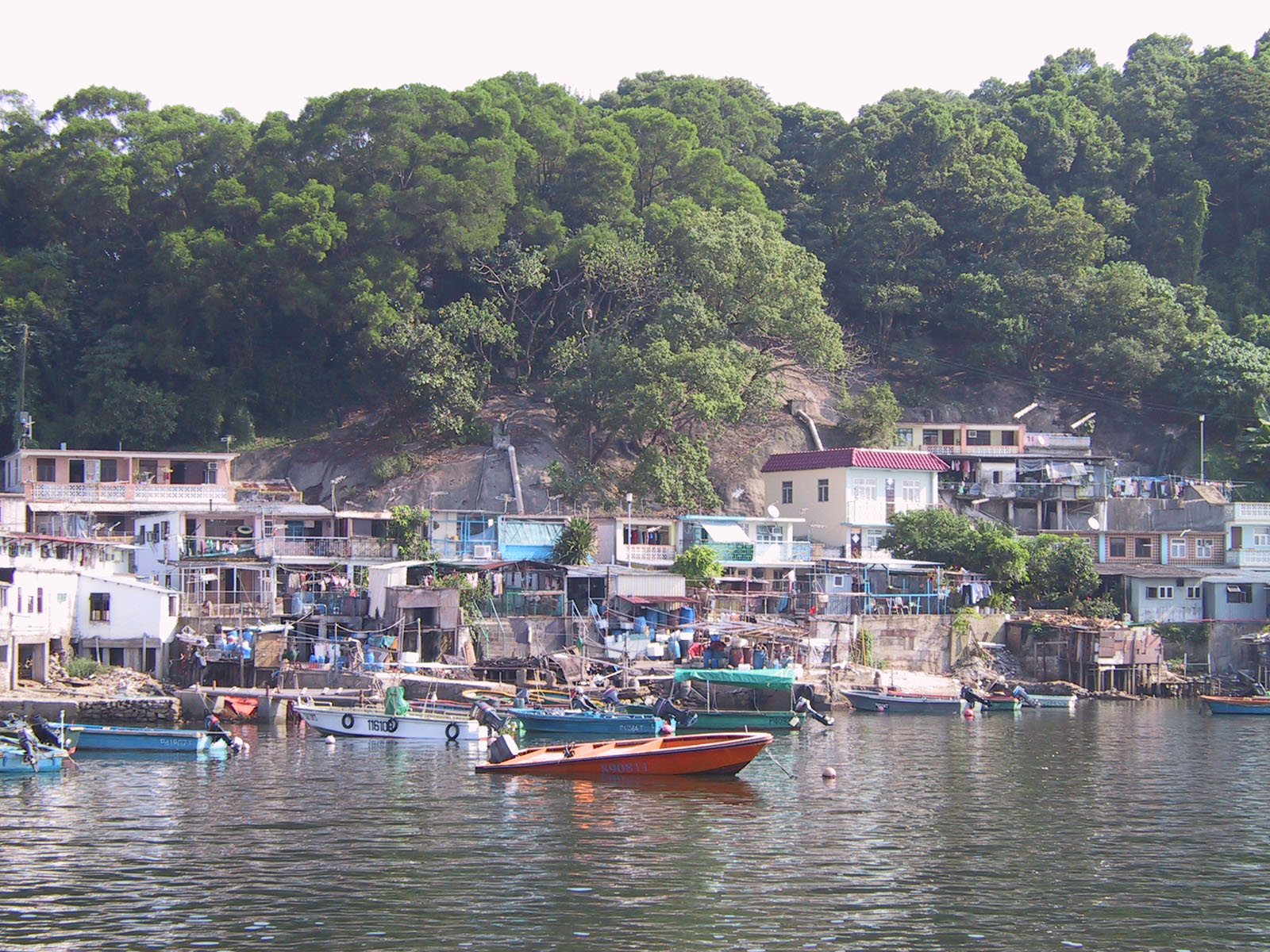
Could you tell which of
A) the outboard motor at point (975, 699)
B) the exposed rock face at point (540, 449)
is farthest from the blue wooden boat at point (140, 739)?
the outboard motor at point (975, 699)

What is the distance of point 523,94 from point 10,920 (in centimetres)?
6510

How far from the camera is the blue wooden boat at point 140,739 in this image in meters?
40.9

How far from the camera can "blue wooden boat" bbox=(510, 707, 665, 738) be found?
44.2 m

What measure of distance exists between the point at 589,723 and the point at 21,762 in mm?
15795

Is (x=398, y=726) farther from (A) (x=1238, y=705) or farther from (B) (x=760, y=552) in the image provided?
(A) (x=1238, y=705)

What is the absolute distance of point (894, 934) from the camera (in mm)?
23016

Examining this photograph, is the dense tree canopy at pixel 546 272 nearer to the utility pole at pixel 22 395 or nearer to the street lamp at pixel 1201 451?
the utility pole at pixel 22 395

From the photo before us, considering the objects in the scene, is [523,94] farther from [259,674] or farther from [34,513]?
[259,674]

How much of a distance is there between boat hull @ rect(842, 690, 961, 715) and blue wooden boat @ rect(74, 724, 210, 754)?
84.4 feet

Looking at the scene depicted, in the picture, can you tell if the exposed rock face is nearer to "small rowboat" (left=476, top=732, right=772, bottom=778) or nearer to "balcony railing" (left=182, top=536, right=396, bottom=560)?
"balcony railing" (left=182, top=536, right=396, bottom=560)

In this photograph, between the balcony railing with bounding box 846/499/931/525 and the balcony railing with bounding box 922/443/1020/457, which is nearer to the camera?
the balcony railing with bounding box 846/499/931/525

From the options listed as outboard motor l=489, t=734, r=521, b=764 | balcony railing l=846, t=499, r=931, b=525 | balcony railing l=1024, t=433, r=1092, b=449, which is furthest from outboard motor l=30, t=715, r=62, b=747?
balcony railing l=1024, t=433, r=1092, b=449

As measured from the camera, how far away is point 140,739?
1620 inches

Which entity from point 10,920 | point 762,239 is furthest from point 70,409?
point 10,920
